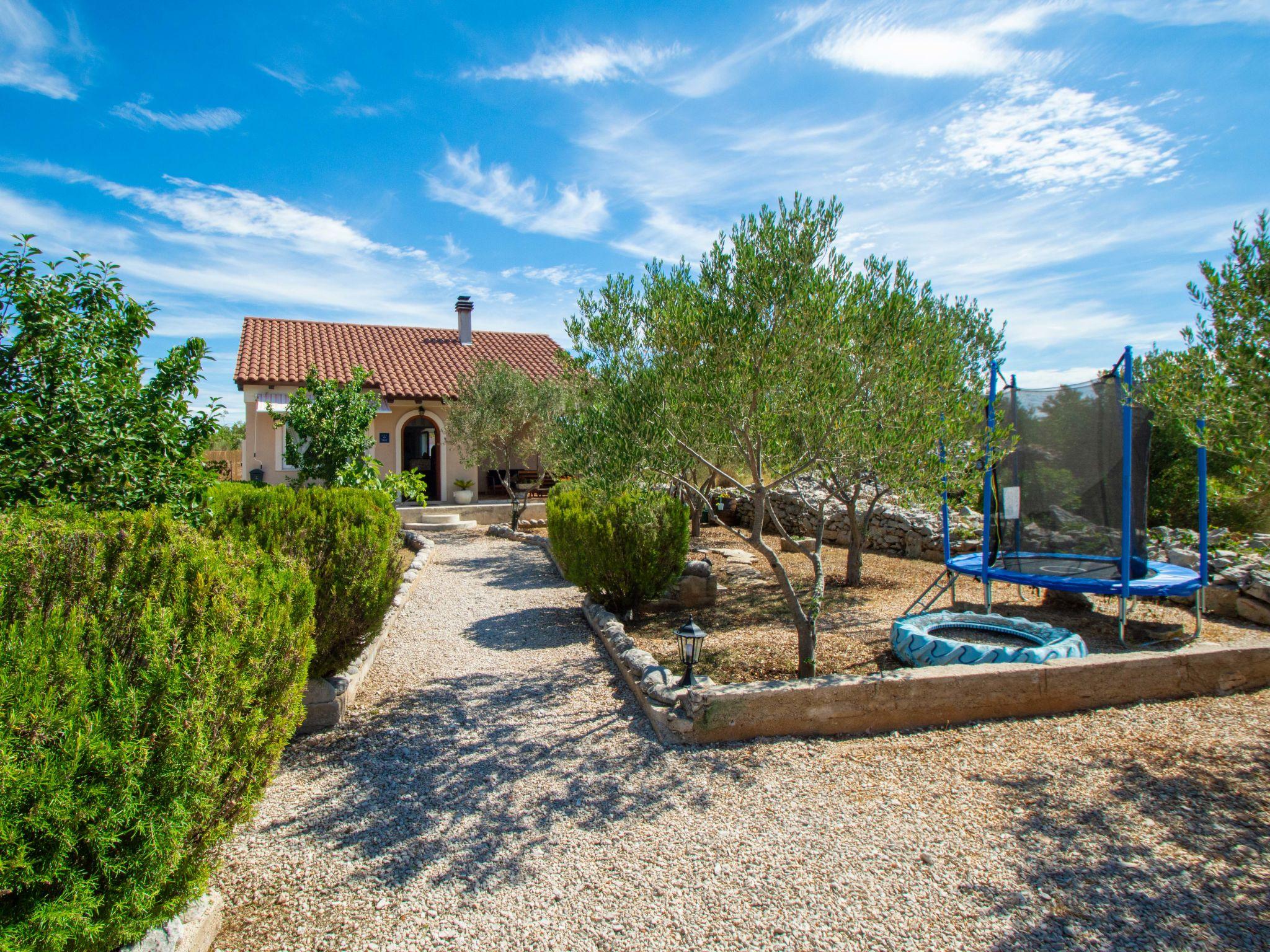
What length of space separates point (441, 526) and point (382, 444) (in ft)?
15.3

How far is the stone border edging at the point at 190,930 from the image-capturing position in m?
2.40

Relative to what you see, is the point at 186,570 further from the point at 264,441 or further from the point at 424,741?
the point at 264,441

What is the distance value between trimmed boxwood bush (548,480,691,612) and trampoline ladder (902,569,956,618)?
259 cm

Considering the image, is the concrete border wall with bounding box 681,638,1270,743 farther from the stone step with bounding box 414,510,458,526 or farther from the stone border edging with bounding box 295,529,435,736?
the stone step with bounding box 414,510,458,526

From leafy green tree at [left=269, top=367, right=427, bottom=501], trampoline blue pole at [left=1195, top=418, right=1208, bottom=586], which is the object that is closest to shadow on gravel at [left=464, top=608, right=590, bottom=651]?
leafy green tree at [left=269, top=367, right=427, bottom=501]

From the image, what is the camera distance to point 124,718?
6.98ft

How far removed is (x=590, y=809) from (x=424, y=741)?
5.12 feet

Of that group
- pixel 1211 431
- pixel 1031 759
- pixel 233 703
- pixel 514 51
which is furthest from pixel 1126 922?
pixel 514 51

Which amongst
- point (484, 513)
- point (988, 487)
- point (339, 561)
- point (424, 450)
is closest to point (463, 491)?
point (484, 513)

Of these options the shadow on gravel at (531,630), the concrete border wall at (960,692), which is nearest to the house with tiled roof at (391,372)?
the shadow on gravel at (531,630)

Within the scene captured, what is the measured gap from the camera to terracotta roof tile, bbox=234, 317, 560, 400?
20078mm

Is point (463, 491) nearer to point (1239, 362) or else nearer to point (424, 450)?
point (424, 450)

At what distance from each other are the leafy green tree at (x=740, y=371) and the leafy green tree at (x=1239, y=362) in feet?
6.93

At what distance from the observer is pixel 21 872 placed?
73.2 inches
